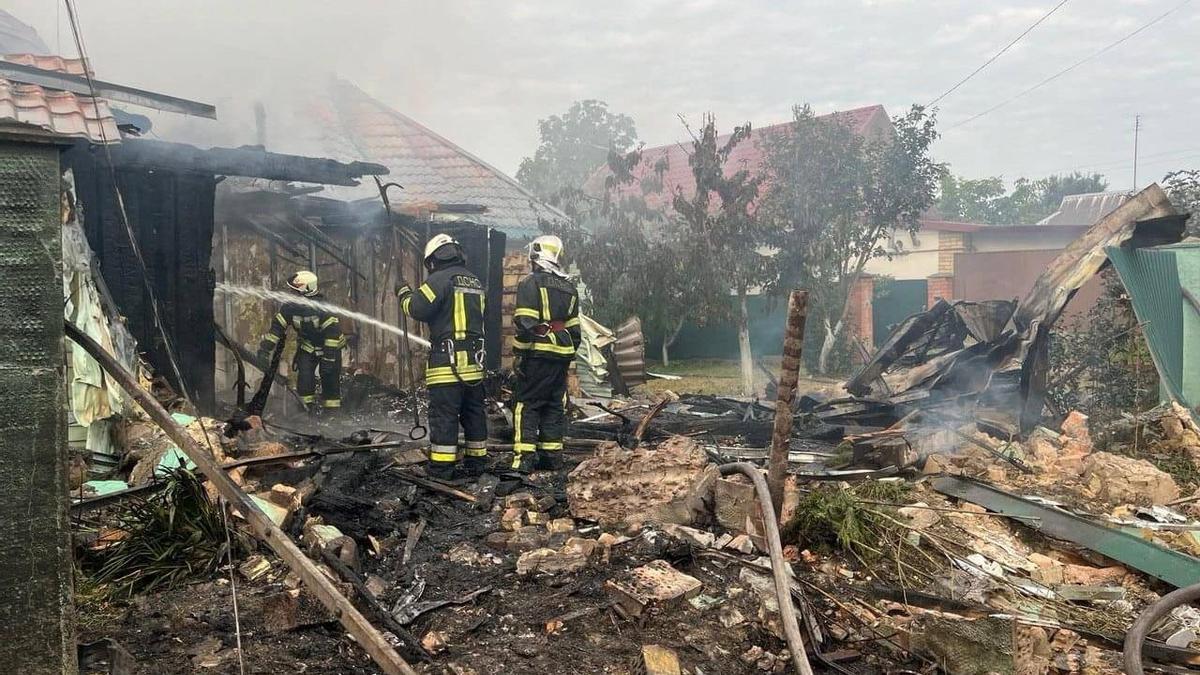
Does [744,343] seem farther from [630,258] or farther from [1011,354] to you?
[1011,354]

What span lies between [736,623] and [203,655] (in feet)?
7.02

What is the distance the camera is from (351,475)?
5.39m

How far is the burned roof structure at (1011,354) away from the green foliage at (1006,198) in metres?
32.5

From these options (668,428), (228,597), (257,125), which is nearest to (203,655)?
(228,597)

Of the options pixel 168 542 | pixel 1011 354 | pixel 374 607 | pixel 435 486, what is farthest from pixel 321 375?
pixel 1011 354

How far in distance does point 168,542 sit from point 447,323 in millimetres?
2561

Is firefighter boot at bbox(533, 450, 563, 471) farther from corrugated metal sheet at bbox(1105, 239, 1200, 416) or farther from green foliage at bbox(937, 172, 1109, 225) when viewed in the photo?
green foliage at bbox(937, 172, 1109, 225)

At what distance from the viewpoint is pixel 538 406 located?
6297 mm

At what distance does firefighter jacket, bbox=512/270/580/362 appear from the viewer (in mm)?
6215

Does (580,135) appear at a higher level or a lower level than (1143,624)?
higher

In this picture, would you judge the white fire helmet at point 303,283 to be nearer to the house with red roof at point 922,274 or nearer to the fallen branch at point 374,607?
the fallen branch at point 374,607

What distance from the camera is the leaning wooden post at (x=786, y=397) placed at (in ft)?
13.5

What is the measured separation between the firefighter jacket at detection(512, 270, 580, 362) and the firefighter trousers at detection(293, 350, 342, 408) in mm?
2903

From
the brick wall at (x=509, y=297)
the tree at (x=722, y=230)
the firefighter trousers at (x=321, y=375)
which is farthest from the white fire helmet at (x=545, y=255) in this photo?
the tree at (x=722, y=230)
